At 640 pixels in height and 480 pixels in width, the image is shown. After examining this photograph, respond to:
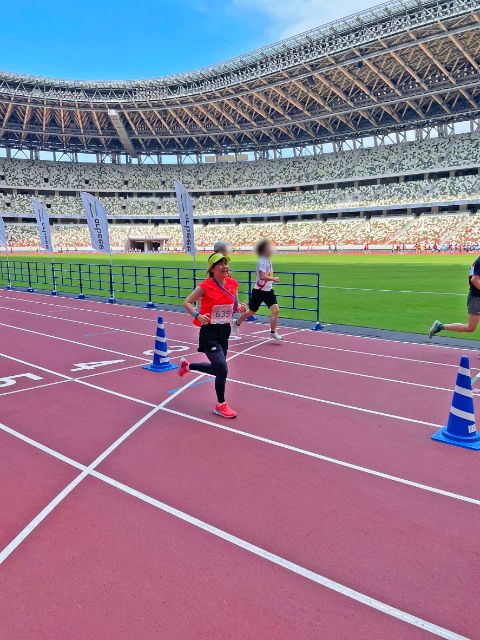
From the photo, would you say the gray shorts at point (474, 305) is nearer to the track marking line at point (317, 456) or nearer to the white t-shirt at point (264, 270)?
the white t-shirt at point (264, 270)

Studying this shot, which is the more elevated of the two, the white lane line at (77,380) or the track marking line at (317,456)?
the track marking line at (317,456)

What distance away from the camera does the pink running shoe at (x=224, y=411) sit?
6.41 m

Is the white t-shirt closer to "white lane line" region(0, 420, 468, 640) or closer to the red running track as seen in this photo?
the red running track

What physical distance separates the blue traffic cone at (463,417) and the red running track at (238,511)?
29cm

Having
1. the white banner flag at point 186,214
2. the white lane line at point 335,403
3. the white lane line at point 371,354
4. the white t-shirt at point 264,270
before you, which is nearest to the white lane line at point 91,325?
the white t-shirt at point 264,270

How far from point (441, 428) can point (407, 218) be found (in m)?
60.4

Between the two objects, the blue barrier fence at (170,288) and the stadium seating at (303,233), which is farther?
the stadium seating at (303,233)

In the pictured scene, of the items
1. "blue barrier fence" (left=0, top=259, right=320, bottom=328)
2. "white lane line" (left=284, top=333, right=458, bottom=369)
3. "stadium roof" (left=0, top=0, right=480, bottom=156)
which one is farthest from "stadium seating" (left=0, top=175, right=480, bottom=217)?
"white lane line" (left=284, top=333, right=458, bottom=369)

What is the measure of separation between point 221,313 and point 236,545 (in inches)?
120

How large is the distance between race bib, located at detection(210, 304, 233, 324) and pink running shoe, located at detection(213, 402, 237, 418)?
45.5 inches

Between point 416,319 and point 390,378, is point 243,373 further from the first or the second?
point 416,319

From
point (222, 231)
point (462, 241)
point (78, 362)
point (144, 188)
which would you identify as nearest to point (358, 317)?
point (78, 362)

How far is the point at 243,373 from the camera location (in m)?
8.70

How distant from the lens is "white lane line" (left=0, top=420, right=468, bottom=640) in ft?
9.57
